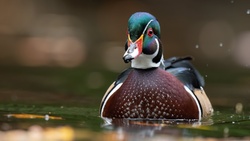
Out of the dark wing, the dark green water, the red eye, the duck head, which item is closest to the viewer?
the dark green water

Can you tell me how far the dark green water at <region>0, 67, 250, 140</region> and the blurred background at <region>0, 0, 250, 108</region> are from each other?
0.07 feet

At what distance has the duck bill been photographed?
9.05 metres

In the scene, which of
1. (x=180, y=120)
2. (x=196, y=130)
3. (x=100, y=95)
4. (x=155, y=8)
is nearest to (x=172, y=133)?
(x=196, y=130)

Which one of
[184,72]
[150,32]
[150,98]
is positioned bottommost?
[150,98]

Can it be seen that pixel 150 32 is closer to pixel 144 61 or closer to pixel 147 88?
pixel 144 61

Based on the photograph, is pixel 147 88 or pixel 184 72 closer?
pixel 147 88

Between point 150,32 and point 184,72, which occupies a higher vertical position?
point 150,32

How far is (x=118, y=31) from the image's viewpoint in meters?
21.6

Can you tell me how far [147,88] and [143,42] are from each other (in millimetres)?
481

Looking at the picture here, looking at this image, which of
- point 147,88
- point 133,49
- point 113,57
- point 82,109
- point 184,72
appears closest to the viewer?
point 133,49

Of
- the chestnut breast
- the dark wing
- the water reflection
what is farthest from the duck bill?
the dark wing

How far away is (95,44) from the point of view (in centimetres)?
1950

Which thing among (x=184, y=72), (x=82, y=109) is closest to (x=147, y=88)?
(x=184, y=72)

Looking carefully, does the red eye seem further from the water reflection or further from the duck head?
the water reflection
